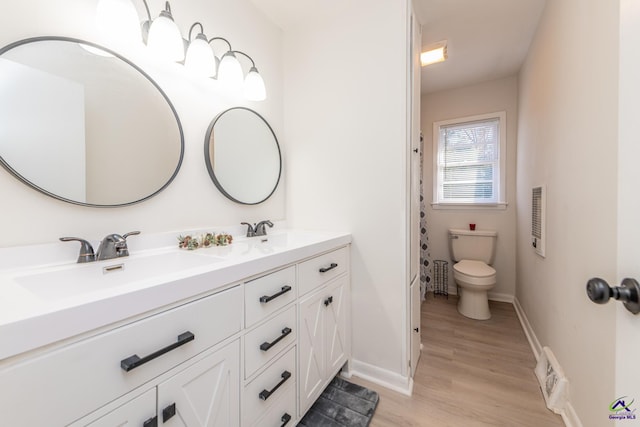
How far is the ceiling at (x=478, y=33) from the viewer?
1.74m

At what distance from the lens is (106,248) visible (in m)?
0.98

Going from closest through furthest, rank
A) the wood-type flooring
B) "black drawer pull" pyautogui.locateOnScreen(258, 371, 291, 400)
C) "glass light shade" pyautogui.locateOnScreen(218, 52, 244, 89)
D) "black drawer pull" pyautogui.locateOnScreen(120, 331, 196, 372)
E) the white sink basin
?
"black drawer pull" pyautogui.locateOnScreen(120, 331, 196, 372)
the white sink basin
"black drawer pull" pyautogui.locateOnScreen(258, 371, 291, 400)
the wood-type flooring
"glass light shade" pyautogui.locateOnScreen(218, 52, 244, 89)

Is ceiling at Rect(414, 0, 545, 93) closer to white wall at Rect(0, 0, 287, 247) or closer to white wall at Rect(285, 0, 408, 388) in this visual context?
white wall at Rect(285, 0, 408, 388)

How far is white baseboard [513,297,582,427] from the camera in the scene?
3.97 ft

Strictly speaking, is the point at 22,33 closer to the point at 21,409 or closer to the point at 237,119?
the point at 237,119

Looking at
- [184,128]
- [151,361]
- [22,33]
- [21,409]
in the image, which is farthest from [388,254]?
[22,33]

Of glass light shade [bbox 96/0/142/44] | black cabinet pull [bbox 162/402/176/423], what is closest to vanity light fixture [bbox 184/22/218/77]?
glass light shade [bbox 96/0/142/44]

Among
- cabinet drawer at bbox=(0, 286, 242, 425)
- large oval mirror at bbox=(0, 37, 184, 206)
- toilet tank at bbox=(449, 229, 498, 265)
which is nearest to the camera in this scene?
cabinet drawer at bbox=(0, 286, 242, 425)

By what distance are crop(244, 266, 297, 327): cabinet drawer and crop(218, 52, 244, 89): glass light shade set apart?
113 cm

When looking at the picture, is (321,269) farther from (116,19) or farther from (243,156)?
(116,19)

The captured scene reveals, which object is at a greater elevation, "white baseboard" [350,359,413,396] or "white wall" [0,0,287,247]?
"white wall" [0,0,287,247]

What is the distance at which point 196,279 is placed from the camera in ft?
2.40

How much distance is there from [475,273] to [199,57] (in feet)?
8.72

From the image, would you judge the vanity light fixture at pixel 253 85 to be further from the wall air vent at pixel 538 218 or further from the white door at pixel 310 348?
the wall air vent at pixel 538 218
